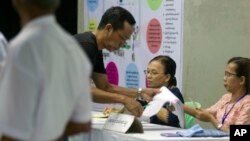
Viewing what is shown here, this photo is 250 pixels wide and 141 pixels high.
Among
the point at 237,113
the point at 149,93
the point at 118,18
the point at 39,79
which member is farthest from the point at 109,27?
the point at 39,79

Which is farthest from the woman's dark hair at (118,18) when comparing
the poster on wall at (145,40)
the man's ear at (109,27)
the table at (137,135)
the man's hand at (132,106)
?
the poster on wall at (145,40)

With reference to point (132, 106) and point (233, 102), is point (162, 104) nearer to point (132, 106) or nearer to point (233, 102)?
point (132, 106)

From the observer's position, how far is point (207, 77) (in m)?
4.88

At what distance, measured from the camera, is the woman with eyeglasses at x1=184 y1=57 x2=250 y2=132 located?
3891 millimetres

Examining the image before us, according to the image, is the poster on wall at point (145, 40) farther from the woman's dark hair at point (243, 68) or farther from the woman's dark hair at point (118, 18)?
the woman's dark hair at point (118, 18)

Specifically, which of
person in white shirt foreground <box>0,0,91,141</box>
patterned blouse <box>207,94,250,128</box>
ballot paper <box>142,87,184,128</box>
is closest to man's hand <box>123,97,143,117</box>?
ballot paper <box>142,87,184,128</box>

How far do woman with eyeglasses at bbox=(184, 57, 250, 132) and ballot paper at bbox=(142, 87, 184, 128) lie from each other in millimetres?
192

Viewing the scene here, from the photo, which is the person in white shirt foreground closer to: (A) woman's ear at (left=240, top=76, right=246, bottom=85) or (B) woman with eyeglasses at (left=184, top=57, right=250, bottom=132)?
(B) woman with eyeglasses at (left=184, top=57, right=250, bottom=132)

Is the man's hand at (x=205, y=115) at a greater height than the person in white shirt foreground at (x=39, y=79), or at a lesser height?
lesser

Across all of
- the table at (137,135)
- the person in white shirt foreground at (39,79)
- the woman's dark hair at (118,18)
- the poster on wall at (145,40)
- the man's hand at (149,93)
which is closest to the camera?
the person in white shirt foreground at (39,79)

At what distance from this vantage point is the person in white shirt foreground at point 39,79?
1685mm

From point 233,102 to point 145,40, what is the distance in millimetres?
1765

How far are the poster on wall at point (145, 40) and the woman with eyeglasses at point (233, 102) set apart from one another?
102cm

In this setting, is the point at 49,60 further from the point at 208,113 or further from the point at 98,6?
the point at 98,6
